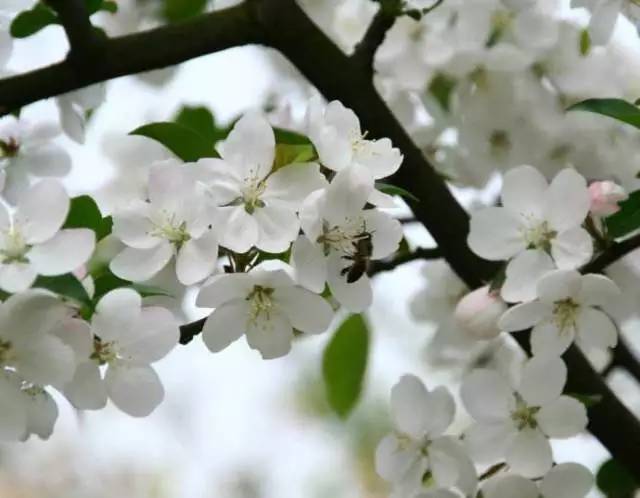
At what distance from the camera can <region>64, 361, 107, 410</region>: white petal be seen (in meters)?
0.49

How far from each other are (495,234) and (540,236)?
0.04m

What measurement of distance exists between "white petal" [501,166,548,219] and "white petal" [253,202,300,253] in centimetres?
20

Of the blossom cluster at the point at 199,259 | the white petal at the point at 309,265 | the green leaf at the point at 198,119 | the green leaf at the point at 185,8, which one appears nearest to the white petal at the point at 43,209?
the blossom cluster at the point at 199,259

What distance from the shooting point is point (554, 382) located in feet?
2.00

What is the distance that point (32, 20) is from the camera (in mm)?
696

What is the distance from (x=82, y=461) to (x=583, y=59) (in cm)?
137

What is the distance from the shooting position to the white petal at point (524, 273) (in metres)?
0.59

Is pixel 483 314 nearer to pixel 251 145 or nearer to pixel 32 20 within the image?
pixel 251 145

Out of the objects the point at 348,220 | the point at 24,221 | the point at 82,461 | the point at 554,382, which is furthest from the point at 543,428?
the point at 82,461

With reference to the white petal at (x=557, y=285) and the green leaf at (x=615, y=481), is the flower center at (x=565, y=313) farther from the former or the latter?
the green leaf at (x=615, y=481)

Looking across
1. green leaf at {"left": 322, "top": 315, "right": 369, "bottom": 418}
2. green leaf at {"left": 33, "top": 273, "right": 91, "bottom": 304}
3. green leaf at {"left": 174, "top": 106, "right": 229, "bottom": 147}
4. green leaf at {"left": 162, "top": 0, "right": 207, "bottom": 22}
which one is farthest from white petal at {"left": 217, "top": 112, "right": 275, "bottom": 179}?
green leaf at {"left": 162, "top": 0, "right": 207, "bottom": 22}

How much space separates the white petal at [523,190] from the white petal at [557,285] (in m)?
0.08

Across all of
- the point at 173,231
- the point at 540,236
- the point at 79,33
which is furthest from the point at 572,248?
the point at 79,33

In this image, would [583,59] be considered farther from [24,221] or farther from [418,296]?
[24,221]
